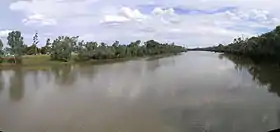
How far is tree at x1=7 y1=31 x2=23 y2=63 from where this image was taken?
22005mm

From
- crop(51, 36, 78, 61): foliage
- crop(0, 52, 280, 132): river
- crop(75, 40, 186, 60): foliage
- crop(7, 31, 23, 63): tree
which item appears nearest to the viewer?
crop(0, 52, 280, 132): river

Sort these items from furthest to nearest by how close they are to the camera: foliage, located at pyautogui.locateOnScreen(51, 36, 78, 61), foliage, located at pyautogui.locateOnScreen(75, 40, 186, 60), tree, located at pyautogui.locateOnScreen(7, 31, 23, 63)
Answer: foliage, located at pyautogui.locateOnScreen(75, 40, 186, 60), foliage, located at pyautogui.locateOnScreen(51, 36, 78, 61), tree, located at pyautogui.locateOnScreen(7, 31, 23, 63)

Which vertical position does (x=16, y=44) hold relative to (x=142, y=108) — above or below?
above

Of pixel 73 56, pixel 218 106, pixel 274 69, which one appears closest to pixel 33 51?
pixel 73 56

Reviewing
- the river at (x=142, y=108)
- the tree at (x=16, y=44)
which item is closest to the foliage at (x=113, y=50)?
the tree at (x=16, y=44)

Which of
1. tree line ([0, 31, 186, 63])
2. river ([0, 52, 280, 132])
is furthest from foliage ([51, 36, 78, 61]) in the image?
river ([0, 52, 280, 132])

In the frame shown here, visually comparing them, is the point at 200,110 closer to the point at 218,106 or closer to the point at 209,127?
the point at 218,106

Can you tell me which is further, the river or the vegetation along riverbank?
the vegetation along riverbank

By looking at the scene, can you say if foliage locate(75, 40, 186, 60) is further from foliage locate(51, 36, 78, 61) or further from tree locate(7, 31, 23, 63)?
tree locate(7, 31, 23, 63)

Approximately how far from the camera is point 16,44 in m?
23.2

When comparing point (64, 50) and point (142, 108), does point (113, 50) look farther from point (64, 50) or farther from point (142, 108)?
point (142, 108)

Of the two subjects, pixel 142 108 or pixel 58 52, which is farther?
pixel 58 52

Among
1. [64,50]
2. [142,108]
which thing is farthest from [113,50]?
[142,108]

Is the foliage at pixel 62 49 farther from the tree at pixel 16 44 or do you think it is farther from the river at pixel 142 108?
the river at pixel 142 108
